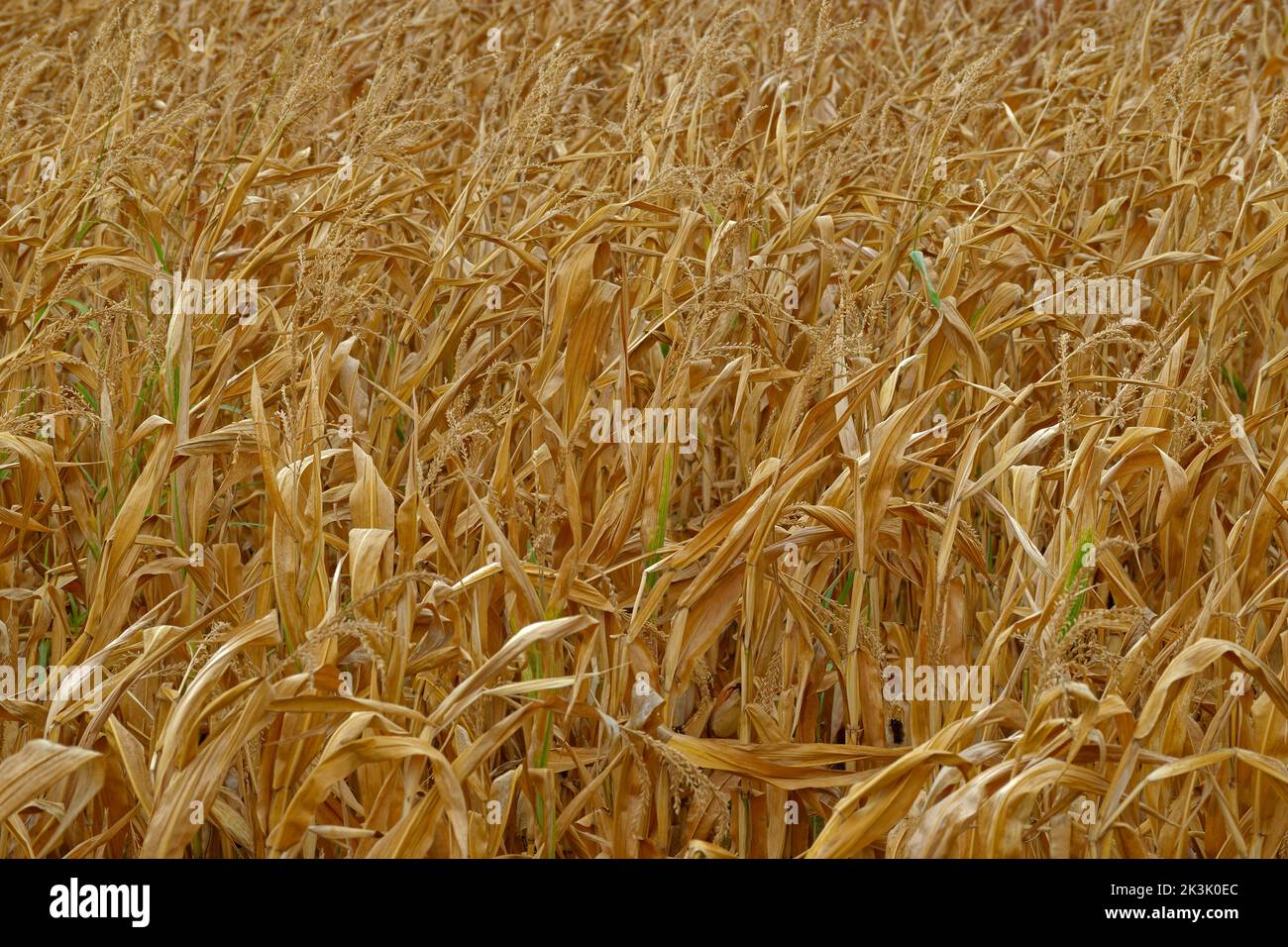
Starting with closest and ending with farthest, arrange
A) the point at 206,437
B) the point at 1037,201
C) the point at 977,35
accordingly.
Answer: the point at 206,437 → the point at 1037,201 → the point at 977,35

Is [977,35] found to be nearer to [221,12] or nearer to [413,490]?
[221,12]

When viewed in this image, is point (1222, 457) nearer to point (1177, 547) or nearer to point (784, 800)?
point (1177, 547)

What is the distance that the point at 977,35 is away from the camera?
4.15 metres

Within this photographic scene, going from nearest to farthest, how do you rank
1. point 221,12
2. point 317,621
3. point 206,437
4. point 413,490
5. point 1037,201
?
point 317,621, point 413,490, point 206,437, point 1037,201, point 221,12

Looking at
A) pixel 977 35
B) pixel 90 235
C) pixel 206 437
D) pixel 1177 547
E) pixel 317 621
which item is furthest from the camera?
pixel 977 35

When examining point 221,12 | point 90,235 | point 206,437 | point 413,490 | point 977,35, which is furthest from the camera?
point 221,12

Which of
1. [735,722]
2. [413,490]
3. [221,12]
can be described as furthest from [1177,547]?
[221,12]

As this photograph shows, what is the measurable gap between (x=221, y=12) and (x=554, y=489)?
3.77 meters

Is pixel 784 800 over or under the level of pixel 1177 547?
under

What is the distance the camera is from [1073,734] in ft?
4.56

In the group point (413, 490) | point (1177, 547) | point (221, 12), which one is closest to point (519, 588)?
point (413, 490)

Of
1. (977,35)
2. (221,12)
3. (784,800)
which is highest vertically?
(221,12)

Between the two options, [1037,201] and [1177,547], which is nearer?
[1177,547]

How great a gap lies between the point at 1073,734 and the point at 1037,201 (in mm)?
2117
